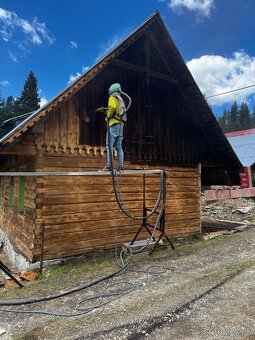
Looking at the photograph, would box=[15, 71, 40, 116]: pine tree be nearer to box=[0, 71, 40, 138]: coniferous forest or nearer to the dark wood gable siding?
box=[0, 71, 40, 138]: coniferous forest

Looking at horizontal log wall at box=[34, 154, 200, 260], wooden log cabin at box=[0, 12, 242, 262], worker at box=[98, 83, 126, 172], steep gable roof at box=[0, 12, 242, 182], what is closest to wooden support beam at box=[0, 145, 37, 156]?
wooden log cabin at box=[0, 12, 242, 262]

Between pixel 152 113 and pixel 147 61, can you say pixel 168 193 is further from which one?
pixel 147 61

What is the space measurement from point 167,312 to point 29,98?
155 feet

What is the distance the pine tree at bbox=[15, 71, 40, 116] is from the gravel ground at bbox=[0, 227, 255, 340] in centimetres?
4263

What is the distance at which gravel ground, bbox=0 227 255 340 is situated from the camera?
455 centimetres

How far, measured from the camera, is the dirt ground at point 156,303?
459 centimetres

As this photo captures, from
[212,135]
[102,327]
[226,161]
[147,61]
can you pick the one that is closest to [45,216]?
[102,327]

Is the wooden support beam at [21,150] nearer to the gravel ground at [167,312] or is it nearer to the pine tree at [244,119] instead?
the gravel ground at [167,312]

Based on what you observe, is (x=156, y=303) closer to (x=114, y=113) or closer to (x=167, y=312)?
(x=167, y=312)

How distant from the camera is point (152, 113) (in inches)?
433

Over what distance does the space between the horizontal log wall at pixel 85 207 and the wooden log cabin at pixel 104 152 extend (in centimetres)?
3

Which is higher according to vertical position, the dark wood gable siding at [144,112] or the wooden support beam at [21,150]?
the dark wood gable siding at [144,112]

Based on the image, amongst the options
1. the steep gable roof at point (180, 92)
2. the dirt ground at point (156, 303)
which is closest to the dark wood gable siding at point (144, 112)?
the steep gable roof at point (180, 92)

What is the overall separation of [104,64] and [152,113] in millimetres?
3011
